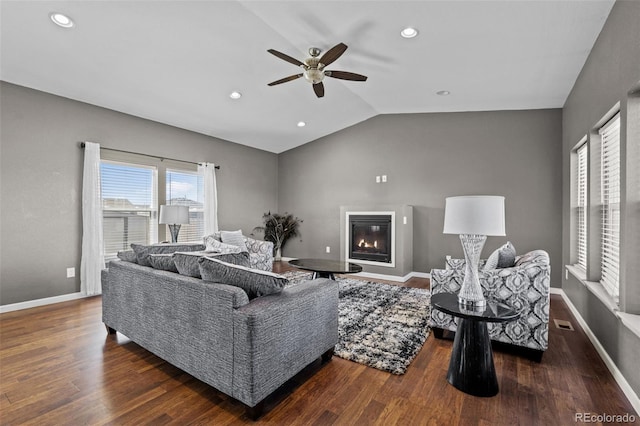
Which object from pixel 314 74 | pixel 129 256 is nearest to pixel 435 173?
pixel 314 74

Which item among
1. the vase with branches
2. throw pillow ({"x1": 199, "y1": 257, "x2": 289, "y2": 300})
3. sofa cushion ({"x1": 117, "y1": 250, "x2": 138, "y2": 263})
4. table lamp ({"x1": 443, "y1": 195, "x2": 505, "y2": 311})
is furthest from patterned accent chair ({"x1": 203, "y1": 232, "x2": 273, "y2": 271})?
table lamp ({"x1": 443, "y1": 195, "x2": 505, "y2": 311})

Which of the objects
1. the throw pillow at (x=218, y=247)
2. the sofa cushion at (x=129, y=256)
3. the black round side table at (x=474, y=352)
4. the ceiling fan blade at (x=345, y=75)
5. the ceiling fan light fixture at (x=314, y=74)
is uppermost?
the ceiling fan blade at (x=345, y=75)

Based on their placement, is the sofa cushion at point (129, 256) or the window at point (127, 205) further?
the window at point (127, 205)

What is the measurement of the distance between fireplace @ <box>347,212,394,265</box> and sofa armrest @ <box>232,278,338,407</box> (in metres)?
3.43

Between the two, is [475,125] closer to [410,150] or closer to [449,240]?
[410,150]

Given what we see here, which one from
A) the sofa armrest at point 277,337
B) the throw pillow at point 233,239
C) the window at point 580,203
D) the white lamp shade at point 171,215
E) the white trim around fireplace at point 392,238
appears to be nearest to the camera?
the sofa armrest at point 277,337

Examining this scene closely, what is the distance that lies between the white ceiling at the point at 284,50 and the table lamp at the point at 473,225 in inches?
66.7

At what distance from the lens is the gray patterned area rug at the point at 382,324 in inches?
101

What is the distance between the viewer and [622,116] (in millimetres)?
2219

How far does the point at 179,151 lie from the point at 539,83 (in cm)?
562

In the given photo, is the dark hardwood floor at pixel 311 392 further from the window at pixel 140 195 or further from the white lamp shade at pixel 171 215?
the window at pixel 140 195

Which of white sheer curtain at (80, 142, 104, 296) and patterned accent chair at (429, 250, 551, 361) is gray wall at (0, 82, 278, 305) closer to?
white sheer curtain at (80, 142, 104, 296)

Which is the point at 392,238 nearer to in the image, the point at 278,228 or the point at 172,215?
the point at 278,228

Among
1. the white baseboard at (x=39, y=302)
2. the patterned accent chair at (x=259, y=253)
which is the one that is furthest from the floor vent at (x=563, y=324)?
the white baseboard at (x=39, y=302)
